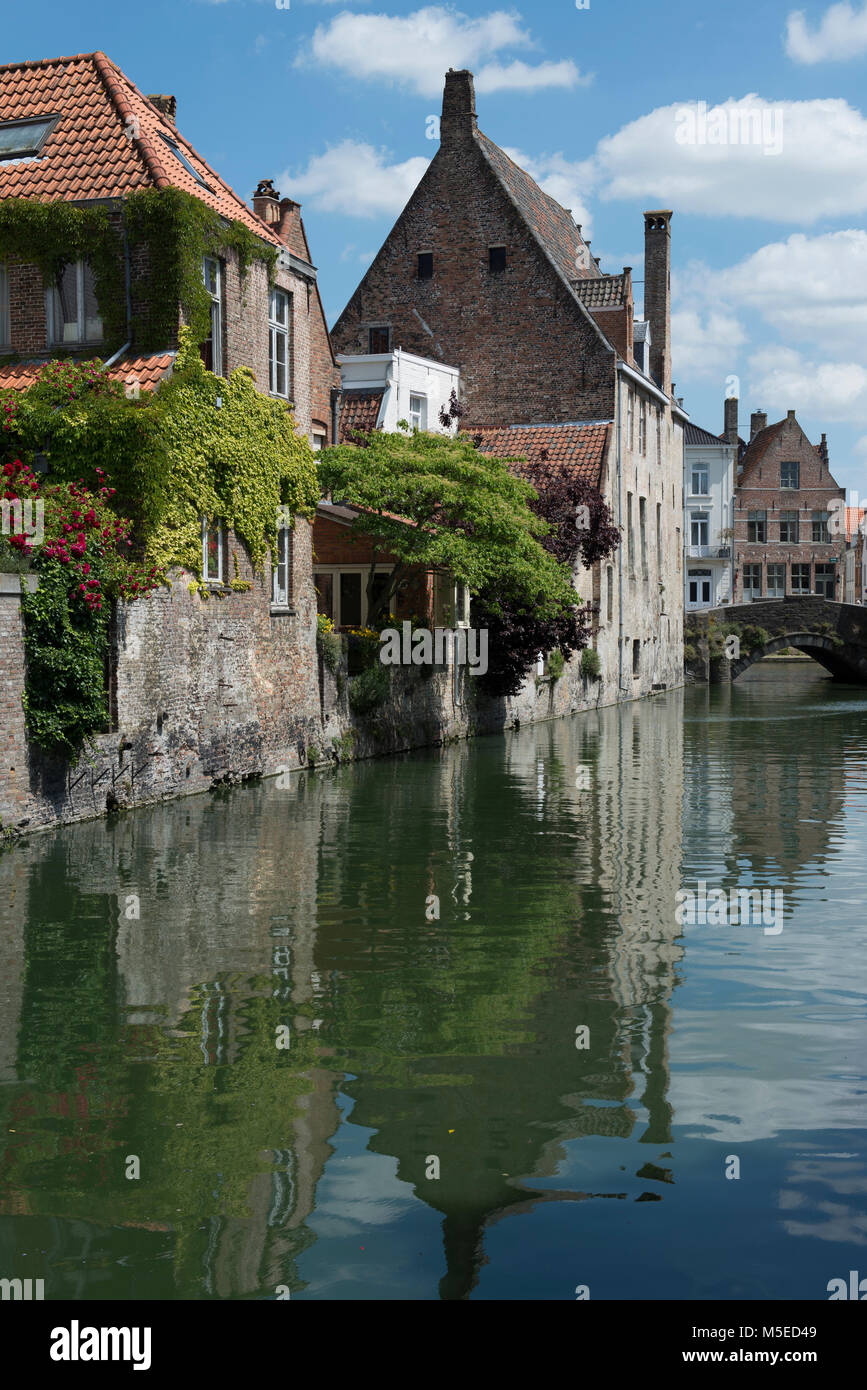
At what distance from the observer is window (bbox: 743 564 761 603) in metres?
76.0

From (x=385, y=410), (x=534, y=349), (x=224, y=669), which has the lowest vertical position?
(x=224, y=669)

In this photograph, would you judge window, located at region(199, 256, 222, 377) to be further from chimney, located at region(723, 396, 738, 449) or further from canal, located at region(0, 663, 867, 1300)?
chimney, located at region(723, 396, 738, 449)

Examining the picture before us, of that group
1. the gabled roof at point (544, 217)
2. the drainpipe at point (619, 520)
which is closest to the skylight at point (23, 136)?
the drainpipe at point (619, 520)

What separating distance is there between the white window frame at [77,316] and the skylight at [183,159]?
3014mm

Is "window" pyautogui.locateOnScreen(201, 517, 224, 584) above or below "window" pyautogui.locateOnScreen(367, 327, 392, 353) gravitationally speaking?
below

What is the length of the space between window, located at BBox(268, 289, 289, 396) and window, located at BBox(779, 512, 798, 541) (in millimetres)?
56286

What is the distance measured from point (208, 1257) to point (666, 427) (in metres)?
48.3

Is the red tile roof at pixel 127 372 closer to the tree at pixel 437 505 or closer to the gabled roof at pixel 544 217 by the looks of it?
the tree at pixel 437 505

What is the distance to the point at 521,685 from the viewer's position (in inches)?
1270

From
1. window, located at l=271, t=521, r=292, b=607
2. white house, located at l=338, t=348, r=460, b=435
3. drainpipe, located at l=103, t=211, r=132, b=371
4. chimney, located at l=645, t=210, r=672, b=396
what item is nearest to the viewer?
drainpipe, located at l=103, t=211, r=132, b=371

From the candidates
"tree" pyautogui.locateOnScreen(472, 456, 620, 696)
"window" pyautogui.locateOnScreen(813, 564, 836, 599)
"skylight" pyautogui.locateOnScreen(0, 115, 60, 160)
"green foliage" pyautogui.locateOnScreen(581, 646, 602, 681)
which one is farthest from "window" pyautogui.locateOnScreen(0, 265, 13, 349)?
"window" pyautogui.locateOnScreen(813, 564, 836, 599)

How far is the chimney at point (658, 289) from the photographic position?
168 ft
